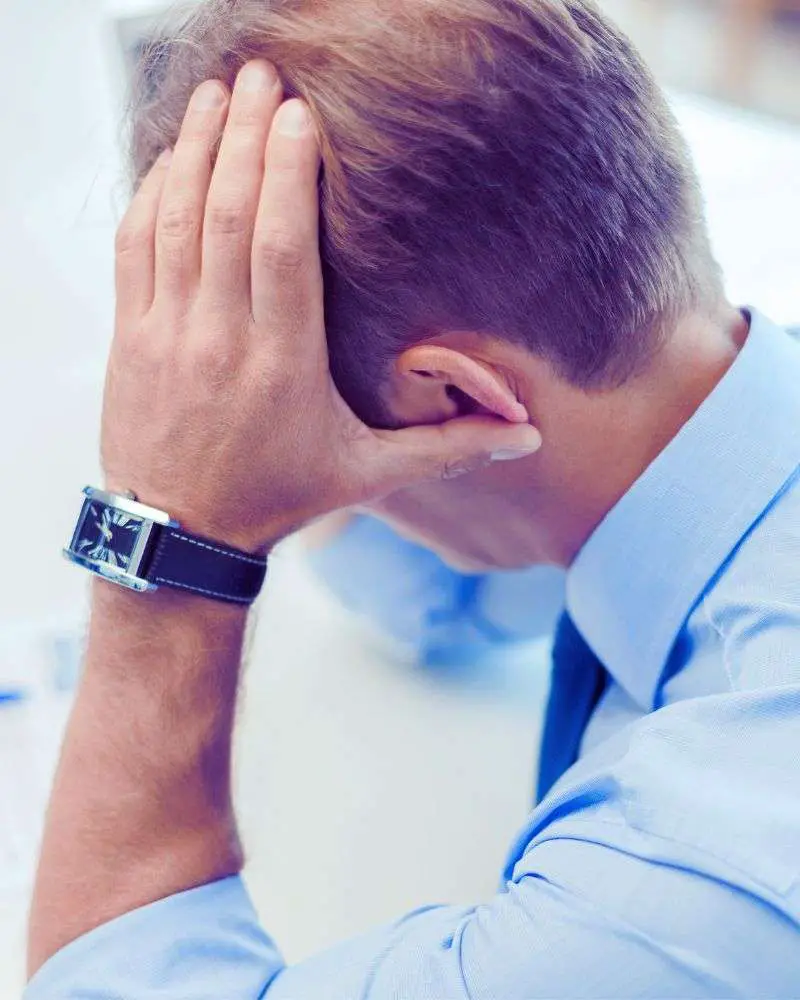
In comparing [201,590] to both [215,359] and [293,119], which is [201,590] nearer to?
[215,359]

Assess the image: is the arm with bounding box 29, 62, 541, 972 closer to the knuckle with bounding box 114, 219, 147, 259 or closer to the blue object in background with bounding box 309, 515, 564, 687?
the knuckle with bounding box 114, 219, 147, 259

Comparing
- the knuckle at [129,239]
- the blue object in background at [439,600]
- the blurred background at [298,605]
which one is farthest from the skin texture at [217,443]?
the blue object in background at [439,600]

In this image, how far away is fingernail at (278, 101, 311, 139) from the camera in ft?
1.97

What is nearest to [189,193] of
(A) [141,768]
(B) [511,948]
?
(A) [141,768]

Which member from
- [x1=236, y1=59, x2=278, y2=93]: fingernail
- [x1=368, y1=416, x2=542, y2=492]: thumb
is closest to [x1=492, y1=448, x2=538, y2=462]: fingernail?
[x1=368, y1=416, x2=542, y2=492]: thumb

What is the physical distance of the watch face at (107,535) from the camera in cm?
68

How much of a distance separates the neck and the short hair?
15 millimetres

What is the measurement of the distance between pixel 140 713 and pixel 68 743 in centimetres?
6

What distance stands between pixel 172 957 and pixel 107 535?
0.84 ft

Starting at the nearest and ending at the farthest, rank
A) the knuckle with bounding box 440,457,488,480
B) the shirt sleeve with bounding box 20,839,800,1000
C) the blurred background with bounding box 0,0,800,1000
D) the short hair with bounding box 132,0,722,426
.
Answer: the shirt sleeve with bounding box 20,839,800,1000 < the short hair with bounding box 132,0,722,426 < the knuckle with bounding box 440,457,488,480 < the blurred background with bounding box 0,0,800,1000

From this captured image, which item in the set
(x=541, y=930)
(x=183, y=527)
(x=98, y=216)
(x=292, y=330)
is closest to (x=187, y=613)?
(x=183, y=527)

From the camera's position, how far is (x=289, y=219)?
0.61m

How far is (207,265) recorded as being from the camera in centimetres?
64

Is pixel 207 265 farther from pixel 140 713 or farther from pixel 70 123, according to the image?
pixel 70 123
